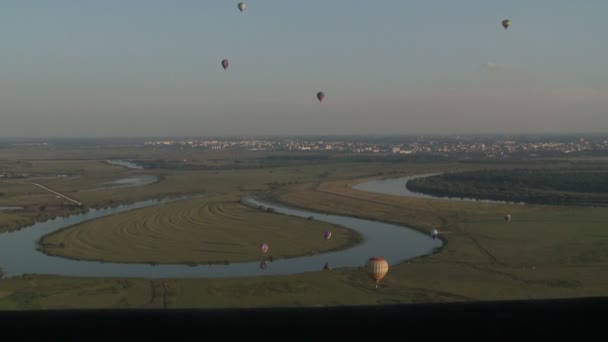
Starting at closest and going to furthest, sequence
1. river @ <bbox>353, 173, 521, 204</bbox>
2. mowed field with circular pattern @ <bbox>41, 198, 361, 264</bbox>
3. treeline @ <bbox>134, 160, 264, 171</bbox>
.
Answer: mowed field with circular pattern @ <bbox>41, 198, 361, 264</bbox> < river @ <bbox>353, 173, 521, 204</bbox> < treeline @ <bbox>134, 160, 264, 171</bbox>

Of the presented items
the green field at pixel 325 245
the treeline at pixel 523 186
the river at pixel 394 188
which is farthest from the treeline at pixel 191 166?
the treeline at pixel 523 186

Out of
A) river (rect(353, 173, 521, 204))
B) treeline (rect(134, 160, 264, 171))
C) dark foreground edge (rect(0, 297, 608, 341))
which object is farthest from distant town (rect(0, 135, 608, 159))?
dark foreground edge (rect(0, 297, 608, 341))

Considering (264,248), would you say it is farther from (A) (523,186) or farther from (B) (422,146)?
(B) (422,146)

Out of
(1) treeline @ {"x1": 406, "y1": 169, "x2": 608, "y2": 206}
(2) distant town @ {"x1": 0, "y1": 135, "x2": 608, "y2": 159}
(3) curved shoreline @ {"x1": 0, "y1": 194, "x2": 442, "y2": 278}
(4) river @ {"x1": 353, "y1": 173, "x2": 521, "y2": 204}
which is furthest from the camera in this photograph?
(2) distant town @ {"x1": 0, "y1": 135, "x2": 608, "y2": 159}

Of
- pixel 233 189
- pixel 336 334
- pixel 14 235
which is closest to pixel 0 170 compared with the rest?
pixel 233 189

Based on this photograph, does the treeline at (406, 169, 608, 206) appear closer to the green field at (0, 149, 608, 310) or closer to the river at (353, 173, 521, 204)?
the river at (353, 173, 521, 204)

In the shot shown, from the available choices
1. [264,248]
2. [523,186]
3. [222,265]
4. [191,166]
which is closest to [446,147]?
[191,166]

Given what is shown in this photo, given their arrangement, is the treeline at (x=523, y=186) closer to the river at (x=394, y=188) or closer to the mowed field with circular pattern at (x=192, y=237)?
the river at (x=394, y=188)
